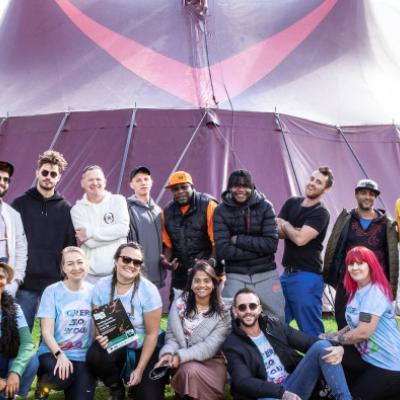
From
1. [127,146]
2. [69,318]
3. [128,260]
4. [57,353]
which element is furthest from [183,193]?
[127,146]

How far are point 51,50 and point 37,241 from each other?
3.60 metres

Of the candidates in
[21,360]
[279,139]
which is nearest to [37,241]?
[21,360]

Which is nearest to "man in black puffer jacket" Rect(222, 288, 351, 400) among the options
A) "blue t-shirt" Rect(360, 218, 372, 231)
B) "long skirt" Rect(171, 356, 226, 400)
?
"long skirt" Rect(171, 356, 226, 400)

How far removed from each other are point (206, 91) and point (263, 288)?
2.97m

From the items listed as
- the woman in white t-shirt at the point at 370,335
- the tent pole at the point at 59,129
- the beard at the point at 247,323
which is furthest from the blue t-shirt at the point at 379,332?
the tent pole at the point at 59,129

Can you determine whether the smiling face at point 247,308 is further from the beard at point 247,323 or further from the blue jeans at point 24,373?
the blue jeans at point 24,373

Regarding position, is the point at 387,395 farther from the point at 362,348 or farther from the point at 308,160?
the point at 308,160

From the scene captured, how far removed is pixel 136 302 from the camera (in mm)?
3771

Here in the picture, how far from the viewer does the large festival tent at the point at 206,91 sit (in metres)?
6.21

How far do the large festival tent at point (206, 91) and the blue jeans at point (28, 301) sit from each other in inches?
76.6

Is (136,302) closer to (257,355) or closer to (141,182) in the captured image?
(257,355)

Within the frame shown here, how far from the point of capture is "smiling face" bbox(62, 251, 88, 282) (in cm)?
373

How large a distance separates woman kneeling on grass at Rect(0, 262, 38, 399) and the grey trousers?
4.47ft

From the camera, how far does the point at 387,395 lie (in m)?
3.51
